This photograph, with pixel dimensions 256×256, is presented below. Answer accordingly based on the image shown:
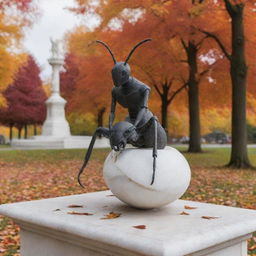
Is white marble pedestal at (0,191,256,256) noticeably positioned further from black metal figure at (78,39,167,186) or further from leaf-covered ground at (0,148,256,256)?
leaf-covered ground at (0,148,256,256)

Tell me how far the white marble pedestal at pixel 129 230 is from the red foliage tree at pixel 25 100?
39.2 meters

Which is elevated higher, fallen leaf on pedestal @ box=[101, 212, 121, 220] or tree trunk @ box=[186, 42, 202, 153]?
tree trunk @ box=[186, 42, 202, 153]

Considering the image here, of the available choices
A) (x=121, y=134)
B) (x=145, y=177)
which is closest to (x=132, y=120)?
(x=121, y=134)

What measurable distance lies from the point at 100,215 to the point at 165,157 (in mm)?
843

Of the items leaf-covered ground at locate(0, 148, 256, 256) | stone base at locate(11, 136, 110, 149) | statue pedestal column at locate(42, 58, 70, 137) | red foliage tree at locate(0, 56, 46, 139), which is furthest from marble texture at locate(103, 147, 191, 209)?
red foliage tree at locate(0, 56, 46, 139)

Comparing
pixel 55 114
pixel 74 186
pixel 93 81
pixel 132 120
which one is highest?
pixel 93 81

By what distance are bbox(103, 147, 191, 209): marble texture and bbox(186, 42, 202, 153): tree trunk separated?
16689 millimetres

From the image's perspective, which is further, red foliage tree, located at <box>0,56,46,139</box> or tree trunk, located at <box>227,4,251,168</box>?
red foliage tree, located at <box>0,56,46,139</box>

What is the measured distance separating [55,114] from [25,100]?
12883mm

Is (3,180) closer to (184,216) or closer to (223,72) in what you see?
(184,216)

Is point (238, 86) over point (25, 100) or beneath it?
beneath

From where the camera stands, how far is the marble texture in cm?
385

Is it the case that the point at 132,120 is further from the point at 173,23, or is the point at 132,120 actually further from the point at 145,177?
the point at 173,23

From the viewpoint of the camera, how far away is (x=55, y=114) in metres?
31.3
